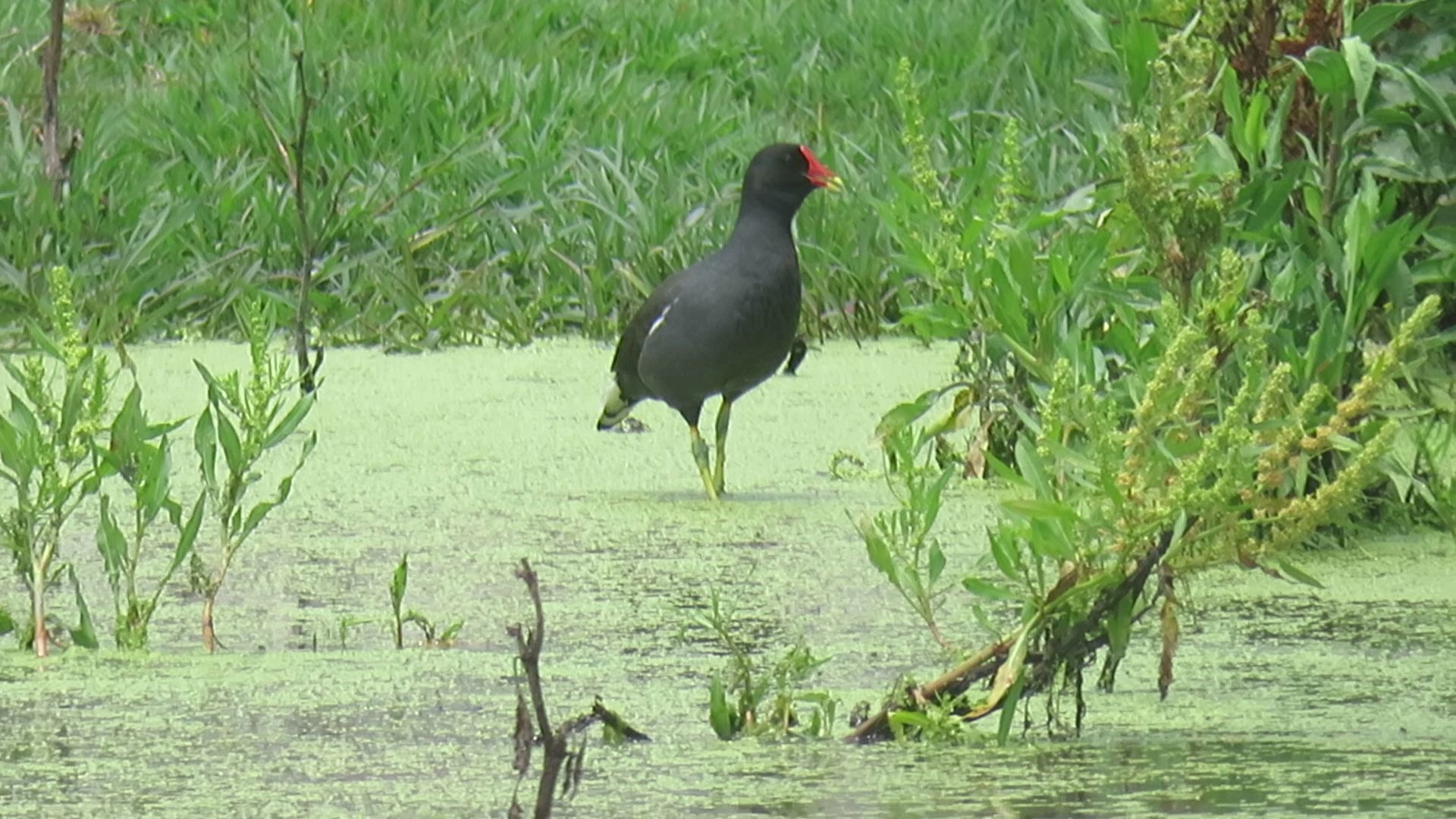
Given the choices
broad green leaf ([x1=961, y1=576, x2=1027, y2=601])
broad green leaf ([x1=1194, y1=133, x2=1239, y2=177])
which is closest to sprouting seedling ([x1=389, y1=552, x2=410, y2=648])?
Result: broad green leaf ([x1=961, y1=576, x2=1027, y2=601])

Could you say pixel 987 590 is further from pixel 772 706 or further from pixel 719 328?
pixel 719 328

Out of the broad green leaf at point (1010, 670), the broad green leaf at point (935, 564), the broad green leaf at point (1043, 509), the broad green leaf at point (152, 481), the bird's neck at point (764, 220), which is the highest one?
the bird's neck at point (764, 220)

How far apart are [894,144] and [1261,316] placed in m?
4.01

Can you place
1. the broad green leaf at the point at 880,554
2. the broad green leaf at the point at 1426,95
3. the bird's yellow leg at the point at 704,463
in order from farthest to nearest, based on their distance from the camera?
the bird's yellow leg at the point at 704,463
the broad green leaf at the point at 1426,95
the broad green leaf at the point at 880,554

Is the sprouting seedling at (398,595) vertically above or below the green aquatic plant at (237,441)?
below

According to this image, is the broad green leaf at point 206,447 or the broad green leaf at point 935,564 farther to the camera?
the broad green leaf at point 206,447

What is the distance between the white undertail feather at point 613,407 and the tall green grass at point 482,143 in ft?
2.57

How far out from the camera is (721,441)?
15.5ft

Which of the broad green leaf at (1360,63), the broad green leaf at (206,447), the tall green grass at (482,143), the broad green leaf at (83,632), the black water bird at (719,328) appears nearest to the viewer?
the broad green leaf at (83,632)

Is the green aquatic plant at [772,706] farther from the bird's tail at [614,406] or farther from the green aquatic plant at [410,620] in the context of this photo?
the bird's tail at [614,406]

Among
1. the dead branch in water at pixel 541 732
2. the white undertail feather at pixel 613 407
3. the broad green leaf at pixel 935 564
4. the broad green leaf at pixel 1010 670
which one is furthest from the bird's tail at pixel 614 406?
the dead branch in water at pixel 541 732

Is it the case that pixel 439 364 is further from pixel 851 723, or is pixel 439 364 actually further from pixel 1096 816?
pixel 1096 816

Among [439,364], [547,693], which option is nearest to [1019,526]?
[547,693]

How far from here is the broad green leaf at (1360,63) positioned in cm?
339
